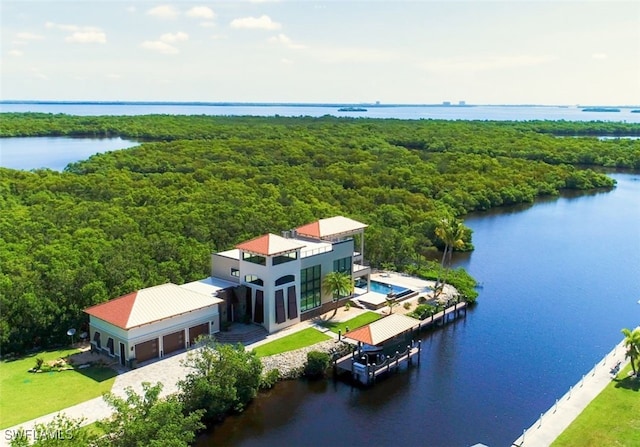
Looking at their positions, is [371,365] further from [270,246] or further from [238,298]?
[238,298]

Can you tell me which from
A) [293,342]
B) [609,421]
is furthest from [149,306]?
[609,421]

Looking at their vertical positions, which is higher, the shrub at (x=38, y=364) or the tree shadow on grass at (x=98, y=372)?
the shrub at (x=38, y=364)

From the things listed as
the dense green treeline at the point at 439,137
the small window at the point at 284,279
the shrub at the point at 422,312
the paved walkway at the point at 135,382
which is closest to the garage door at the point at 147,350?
the paved walkway at the point at 135,382

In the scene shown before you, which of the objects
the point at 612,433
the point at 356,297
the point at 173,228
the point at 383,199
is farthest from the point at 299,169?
the point at 612,433

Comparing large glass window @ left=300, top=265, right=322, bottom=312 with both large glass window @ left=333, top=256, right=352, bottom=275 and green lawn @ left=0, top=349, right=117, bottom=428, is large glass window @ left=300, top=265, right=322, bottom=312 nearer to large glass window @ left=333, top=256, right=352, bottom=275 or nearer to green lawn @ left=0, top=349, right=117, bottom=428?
large glass window @ left=333, top=256, right=352, bottom=275

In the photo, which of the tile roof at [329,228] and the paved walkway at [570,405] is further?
the tile roof at [329,228]

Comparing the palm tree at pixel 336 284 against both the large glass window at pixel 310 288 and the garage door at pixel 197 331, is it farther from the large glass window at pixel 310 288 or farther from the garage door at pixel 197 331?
the garage door at pixel 197 331
